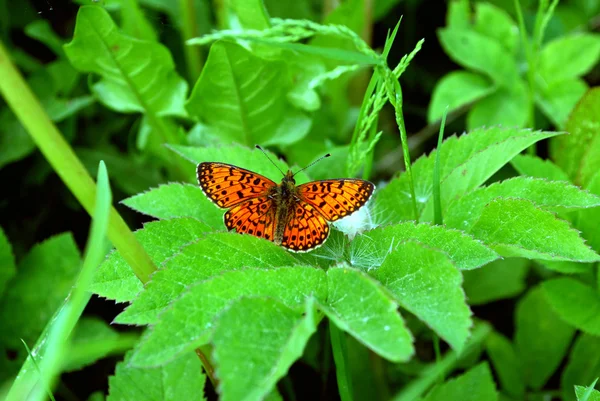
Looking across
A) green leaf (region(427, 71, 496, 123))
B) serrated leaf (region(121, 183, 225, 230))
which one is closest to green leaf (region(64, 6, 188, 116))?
serrated leaf (region(121, 183, 225, 230))

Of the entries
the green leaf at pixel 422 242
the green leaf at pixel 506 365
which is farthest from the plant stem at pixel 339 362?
the green leaf at pixel 506 365

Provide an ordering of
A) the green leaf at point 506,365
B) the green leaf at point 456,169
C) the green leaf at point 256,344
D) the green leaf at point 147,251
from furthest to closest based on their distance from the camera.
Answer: the green leaf at point 506,365 < the green leaf at point 456,169 < the green leaf at point 147,251 < the green leaf at point 256,344

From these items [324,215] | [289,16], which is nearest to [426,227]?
[324,215]

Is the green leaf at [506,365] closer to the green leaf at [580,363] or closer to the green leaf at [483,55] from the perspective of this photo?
the green leaf at [580,363]

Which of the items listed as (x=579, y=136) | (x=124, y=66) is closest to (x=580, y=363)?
(x=579, y=136)

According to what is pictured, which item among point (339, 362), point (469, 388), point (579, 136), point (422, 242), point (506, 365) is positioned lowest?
point (506, 365)

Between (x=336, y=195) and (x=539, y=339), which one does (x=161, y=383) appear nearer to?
(x=336, y=195)
